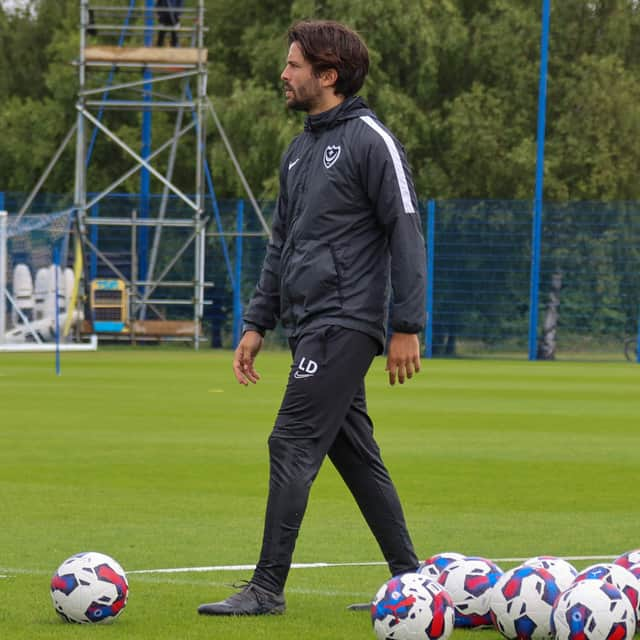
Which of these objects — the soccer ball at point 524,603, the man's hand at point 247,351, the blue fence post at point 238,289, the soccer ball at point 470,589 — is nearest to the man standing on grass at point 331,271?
the man's hand at point 247,351

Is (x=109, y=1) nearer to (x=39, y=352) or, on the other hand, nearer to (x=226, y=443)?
(x=39, y=352)

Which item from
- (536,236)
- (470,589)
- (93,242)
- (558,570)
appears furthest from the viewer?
(93,242)

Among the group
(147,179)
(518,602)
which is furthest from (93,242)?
(518,602)

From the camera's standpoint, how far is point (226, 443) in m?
15.5

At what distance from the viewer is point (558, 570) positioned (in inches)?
251

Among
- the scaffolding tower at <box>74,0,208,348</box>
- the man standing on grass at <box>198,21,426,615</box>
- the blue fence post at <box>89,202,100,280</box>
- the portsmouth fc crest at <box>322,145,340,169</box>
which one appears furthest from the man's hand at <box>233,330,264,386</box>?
the blue fence post at <box>89,202,100,280</box>

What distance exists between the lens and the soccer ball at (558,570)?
6.32 meters

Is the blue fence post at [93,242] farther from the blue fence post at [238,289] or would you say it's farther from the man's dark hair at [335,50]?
the man's dark hair at [335,50]

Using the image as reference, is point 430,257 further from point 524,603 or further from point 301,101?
point 524,603

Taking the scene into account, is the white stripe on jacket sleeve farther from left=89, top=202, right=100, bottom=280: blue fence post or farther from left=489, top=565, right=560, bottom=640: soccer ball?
left=89, top=202, right=100, bottom=280: blue fence post

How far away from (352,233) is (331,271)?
182 millimetres

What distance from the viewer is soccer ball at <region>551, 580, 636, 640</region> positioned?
583 cm

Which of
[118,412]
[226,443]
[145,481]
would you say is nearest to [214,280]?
[118,412]

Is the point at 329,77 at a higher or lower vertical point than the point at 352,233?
higher
